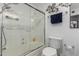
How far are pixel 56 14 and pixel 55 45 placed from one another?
448 millimetres

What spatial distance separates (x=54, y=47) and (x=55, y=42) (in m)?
0.08

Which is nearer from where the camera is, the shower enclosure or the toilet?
the shower enclosure

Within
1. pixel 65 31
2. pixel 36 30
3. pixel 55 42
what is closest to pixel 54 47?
pixel 55 42

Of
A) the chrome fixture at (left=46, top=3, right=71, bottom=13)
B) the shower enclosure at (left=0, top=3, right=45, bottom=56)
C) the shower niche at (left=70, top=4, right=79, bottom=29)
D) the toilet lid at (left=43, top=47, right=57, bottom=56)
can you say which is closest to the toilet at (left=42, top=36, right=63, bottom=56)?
the toilet lid at (left=43, top=47, right=57, bottom=56)

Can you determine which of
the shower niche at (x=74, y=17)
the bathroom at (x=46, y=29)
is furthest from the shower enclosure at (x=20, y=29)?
the shower niche at (x=74, y=17)

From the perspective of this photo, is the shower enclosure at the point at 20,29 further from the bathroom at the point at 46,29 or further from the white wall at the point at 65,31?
the white wall at the point at 65,31

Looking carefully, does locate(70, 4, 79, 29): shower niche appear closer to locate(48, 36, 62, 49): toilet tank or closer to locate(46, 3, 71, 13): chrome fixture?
locate(46, 3, 71, 13): chrome fixture

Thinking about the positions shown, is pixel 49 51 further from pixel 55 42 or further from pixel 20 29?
pixel 20 29

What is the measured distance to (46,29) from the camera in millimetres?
1120

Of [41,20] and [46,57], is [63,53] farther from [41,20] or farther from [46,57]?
[41,20]

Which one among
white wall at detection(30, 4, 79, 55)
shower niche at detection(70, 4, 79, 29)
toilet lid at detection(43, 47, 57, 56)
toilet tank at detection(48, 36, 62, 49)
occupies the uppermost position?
shower niche at detection(70, 4, 79, 29)

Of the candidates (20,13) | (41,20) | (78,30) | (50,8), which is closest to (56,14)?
(50,8)

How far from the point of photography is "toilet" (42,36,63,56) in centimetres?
107

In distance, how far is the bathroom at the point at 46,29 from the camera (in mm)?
977
